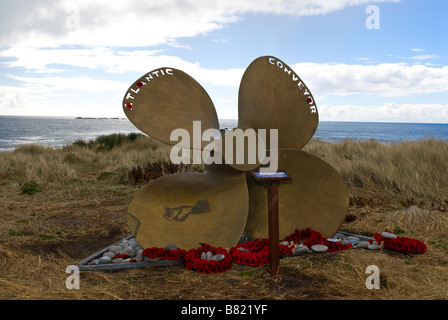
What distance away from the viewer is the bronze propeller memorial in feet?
15.6

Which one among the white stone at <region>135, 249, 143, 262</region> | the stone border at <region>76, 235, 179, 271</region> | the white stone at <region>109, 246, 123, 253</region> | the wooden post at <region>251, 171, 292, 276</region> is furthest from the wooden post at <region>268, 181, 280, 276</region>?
the white stone at <region>109, 246, 123, 253</region>

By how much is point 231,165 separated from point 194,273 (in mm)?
1265

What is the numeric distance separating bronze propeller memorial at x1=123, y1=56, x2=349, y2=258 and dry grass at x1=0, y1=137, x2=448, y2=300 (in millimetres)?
655

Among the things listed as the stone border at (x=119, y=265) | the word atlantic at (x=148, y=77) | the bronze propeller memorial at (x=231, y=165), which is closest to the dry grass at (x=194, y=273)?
the stone border at (x=119, y=265)

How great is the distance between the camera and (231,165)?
4543 mm

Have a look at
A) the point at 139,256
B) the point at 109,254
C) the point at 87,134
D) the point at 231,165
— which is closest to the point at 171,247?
the point at 139,256

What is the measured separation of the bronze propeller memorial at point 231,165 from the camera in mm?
4766

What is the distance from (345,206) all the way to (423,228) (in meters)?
1.56

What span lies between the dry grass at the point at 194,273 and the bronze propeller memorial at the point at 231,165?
655 millimetres

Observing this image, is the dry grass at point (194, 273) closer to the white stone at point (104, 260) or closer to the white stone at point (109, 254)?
the white stone at point (104, 260)

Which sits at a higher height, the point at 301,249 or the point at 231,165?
the point at 231,165

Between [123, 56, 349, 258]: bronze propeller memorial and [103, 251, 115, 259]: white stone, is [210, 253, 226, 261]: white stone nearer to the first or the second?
[123, 56, 349, 258]: bronze propeller memorial

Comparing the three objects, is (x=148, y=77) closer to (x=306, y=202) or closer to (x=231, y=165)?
(x=231, y=165)
